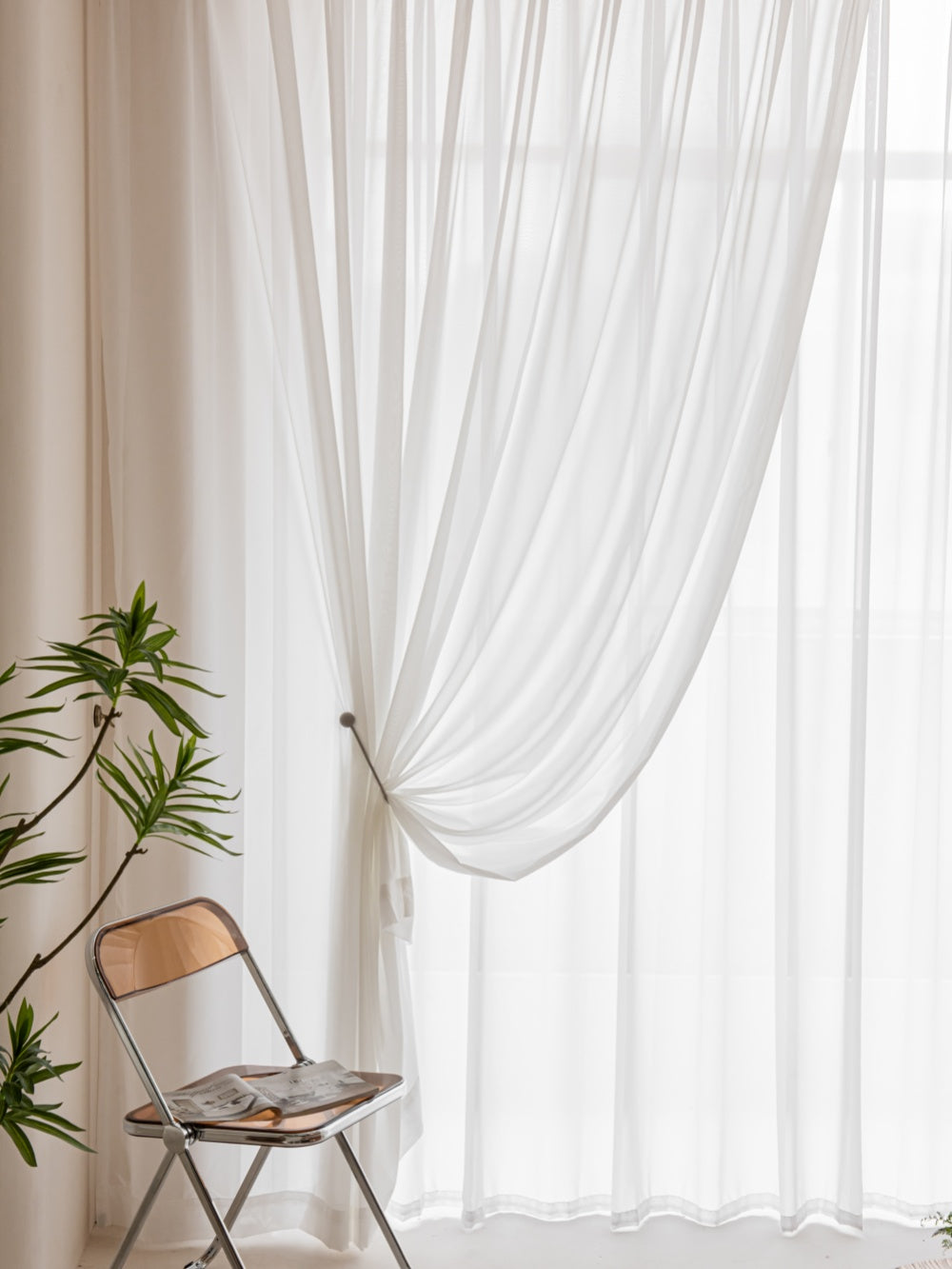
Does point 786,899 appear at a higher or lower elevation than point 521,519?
lower

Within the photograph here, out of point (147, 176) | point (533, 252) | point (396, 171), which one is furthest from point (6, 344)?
point (533, 252)

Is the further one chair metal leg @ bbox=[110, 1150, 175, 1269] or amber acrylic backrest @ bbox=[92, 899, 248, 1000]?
amber acrylic backrest @ bbox=[92, 899, 248, 1000]

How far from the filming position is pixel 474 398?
7.93 ft

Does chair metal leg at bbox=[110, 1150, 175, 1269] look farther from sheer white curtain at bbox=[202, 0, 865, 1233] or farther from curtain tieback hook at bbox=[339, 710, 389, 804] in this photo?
curtain tieback hook at bbox=[339, 710, 389, 804]

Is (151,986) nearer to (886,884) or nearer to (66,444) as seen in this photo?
(66,444)

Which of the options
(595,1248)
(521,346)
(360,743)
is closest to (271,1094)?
(360,743)

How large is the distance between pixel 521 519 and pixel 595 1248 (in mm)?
1489

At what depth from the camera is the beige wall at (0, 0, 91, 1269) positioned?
6.63 ft

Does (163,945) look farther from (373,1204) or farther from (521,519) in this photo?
(521,519)

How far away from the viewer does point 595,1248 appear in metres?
2.51

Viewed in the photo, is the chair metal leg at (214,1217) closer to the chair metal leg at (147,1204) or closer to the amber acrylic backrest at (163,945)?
the chair metal leg at (147,1204)

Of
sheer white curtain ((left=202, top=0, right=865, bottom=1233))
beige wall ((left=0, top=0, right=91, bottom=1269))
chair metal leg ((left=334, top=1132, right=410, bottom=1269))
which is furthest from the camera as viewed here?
sheer white curtain ((left=202, top=0, right=865, bottom=1233))

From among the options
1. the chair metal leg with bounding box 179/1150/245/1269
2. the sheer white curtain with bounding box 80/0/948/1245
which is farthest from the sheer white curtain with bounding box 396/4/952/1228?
the chair metal leg with bounding box 179/1150/245/1269

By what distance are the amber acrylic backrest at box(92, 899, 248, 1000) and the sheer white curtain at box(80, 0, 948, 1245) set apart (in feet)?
0.87
